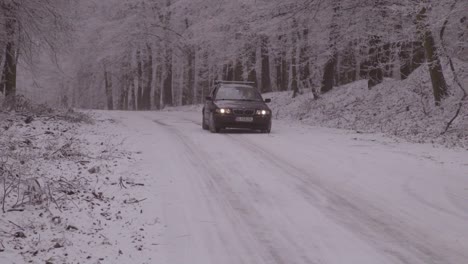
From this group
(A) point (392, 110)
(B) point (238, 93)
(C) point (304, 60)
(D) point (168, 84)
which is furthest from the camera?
(D) point (168, 84)

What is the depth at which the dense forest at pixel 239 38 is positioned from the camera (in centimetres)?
1451

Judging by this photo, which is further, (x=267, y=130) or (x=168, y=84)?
(x=168, y=84)

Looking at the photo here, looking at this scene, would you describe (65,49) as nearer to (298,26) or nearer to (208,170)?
(298,26)

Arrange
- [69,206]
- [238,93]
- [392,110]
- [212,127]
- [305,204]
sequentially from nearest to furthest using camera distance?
[69,206] < [305,204] < [212,127] < [238,93] < [392,110]

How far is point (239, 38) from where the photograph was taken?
30250 mm

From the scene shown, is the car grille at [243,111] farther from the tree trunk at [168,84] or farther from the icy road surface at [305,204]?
the tree trunk at [168,84]

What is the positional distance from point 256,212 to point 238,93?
10557 mm

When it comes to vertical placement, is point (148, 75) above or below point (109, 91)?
above

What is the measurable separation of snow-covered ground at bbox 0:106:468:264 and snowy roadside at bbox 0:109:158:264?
0.07 ft

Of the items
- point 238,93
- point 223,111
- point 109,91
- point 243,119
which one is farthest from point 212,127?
point 109,91

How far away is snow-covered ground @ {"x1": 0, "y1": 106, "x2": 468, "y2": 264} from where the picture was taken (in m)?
4.48

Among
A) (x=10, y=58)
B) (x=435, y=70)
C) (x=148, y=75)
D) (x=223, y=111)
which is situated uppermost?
(x=148, y=75)

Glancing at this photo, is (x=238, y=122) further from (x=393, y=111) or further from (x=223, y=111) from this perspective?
(x=393, y=111)

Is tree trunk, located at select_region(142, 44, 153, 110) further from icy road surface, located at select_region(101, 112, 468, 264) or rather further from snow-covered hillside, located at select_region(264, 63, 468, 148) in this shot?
icy road surface, located at select_region(101, 112, 468, 264)
